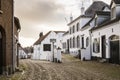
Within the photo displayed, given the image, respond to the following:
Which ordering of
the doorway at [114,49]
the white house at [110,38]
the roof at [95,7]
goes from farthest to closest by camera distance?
1. the roof at [95,7]
2. the white house at [110,38]
3. the doorway at [114,49]

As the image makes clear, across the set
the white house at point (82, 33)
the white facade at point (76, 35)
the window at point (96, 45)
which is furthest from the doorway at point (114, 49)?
the white facade at point (76, 35)

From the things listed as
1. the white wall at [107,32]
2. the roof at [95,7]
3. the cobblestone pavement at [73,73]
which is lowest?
the cobblestone pavement at [73,73]

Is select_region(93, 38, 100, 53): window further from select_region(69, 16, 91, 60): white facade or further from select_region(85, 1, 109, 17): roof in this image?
select_region(85, 1, 109, 17): roof

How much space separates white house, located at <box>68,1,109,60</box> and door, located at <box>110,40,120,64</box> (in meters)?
10.7

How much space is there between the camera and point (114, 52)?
→ 109ft

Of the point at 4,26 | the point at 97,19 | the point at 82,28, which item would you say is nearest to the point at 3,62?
the point at 4,26

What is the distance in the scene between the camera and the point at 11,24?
2080cm

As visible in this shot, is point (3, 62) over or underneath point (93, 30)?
underneath

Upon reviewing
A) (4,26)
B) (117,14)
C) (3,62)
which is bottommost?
(3,62)

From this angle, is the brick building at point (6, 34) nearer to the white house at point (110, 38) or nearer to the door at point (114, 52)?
the white house at point (110, 38)

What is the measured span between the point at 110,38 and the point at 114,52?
7.44ft

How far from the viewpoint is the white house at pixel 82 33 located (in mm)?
45603

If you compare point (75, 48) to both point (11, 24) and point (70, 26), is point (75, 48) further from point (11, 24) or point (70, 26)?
point (11, 24)

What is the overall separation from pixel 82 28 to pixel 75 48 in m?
7.82
